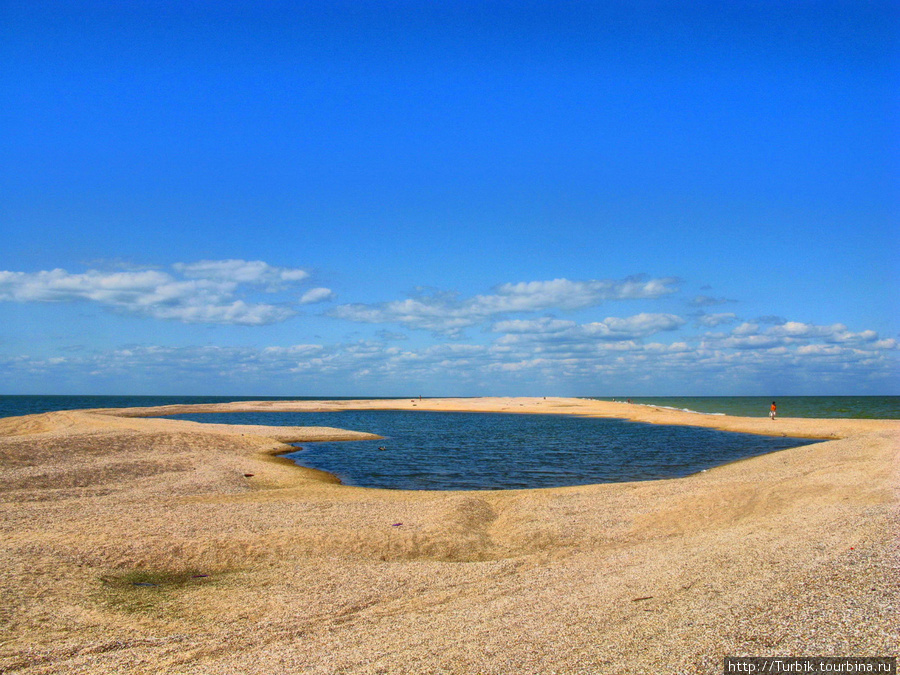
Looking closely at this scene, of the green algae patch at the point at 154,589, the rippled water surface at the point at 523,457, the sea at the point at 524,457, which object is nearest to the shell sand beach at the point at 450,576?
the green algae patch at the point at 154,589

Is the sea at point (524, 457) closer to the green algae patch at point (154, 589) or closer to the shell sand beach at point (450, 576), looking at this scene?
the shell sand beach at point (450, 576)

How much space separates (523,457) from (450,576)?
27.7 meters

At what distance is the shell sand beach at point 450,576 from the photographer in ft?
Answer: 26.0

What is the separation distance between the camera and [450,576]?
12367 millimetres

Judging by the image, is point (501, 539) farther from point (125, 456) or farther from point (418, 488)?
point (125, 456)

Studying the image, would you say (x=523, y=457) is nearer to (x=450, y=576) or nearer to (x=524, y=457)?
(x=524, y=457)

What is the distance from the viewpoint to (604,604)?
953 centimetres

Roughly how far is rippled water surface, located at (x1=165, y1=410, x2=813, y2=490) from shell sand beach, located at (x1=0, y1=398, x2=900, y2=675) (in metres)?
6.49

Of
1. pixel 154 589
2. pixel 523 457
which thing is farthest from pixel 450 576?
pixel 523 457

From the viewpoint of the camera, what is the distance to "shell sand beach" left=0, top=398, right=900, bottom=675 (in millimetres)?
7910

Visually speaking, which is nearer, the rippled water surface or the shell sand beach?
the shell sand beach

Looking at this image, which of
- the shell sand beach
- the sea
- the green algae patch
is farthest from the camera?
the sea

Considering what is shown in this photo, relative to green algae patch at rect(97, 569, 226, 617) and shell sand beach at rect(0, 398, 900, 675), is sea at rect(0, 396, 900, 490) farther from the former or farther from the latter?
green algae patch at rect(97, 569, 226, 617)

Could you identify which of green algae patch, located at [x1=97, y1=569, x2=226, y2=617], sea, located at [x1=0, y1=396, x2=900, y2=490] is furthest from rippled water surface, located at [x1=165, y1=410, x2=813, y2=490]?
green algae patch, located at [x1=97, y1=569, x2=226, y2=617]
